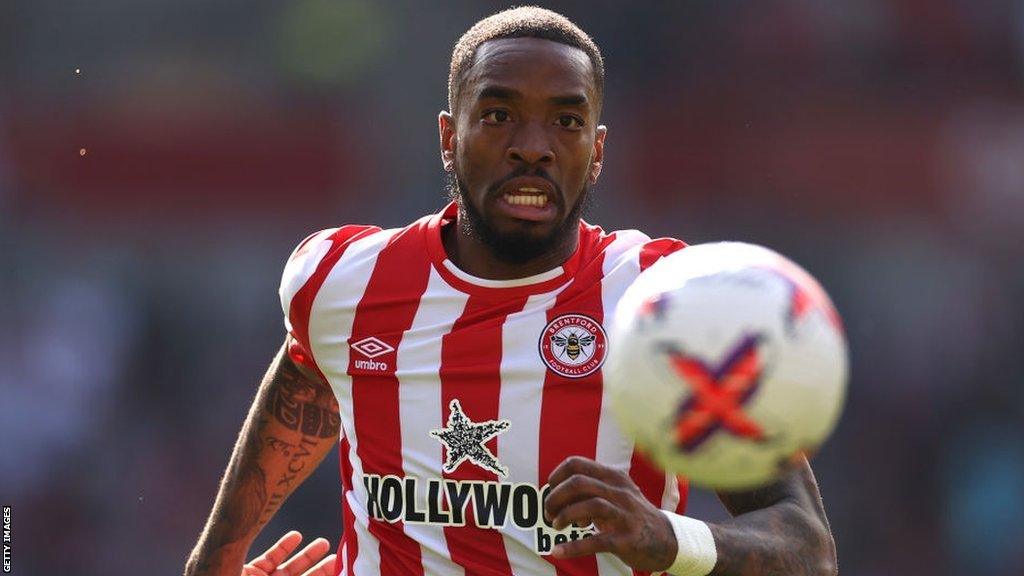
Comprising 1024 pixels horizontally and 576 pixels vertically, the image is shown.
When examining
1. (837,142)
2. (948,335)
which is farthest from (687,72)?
(948,335)

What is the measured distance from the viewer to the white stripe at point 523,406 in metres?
3.96

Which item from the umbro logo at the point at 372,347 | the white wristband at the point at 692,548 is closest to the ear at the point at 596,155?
the umbro logo at the point at 372,347

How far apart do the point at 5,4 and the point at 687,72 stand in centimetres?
597

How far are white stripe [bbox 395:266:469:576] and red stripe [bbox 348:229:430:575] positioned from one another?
0.08ft

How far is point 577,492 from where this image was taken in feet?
10.1

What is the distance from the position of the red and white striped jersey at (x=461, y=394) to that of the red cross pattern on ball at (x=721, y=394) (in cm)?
77

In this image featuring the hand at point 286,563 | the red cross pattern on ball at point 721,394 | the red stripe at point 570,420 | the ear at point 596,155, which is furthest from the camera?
the hand at point 286,563

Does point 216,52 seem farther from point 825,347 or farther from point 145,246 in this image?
point 825,347

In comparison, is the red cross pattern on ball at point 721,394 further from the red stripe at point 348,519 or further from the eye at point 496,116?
the red stripe at point 348,519

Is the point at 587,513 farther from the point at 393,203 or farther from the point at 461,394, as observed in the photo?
the point at 393,203

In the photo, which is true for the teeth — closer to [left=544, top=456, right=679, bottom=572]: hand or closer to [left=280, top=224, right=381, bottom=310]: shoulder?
[left=280, top=224, right=381, bottom=310]: shoulder

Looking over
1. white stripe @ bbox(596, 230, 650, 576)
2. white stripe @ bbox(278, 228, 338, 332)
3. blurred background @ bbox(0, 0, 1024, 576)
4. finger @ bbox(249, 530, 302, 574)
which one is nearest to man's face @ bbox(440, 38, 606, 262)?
white stripe @ bbox(596, 230, 650, 576)

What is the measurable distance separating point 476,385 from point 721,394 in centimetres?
106

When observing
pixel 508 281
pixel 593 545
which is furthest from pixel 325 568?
pixel 593 545
